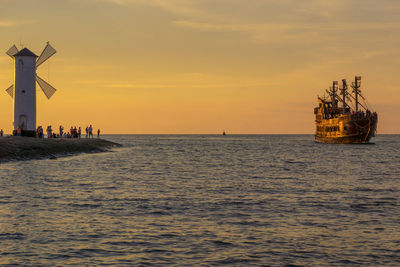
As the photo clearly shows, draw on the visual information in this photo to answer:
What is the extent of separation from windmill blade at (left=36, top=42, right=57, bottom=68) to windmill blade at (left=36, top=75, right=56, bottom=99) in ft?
7.22

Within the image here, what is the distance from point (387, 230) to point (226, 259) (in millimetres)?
6851

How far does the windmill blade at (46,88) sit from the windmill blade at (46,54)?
220cm

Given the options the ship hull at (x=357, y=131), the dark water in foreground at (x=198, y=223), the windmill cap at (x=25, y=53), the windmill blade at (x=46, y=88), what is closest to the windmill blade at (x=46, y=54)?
the windmill blade at (x=46, y=88)

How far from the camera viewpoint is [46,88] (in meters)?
65.6

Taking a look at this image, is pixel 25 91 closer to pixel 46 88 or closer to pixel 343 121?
pixel 46 88

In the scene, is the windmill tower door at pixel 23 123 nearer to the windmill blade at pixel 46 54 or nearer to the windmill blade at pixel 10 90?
the windmill blade at pixel 10 90

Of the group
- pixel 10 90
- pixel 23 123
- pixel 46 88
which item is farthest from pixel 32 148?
pixel 46 88

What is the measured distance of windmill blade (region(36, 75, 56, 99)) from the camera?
213 feet

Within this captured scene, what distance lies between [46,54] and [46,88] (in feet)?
16.4

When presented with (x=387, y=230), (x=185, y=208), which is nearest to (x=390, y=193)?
(x=387, y=230)

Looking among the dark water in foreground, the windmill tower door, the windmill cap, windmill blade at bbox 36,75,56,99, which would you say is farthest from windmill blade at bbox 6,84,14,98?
the dark water in foreground

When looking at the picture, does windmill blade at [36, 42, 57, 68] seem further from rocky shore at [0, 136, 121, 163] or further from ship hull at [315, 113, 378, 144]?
ship hull at [315, 113, 378, 144]

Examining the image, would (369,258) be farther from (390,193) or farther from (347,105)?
(347,105)

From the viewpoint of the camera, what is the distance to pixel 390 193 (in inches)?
1029
